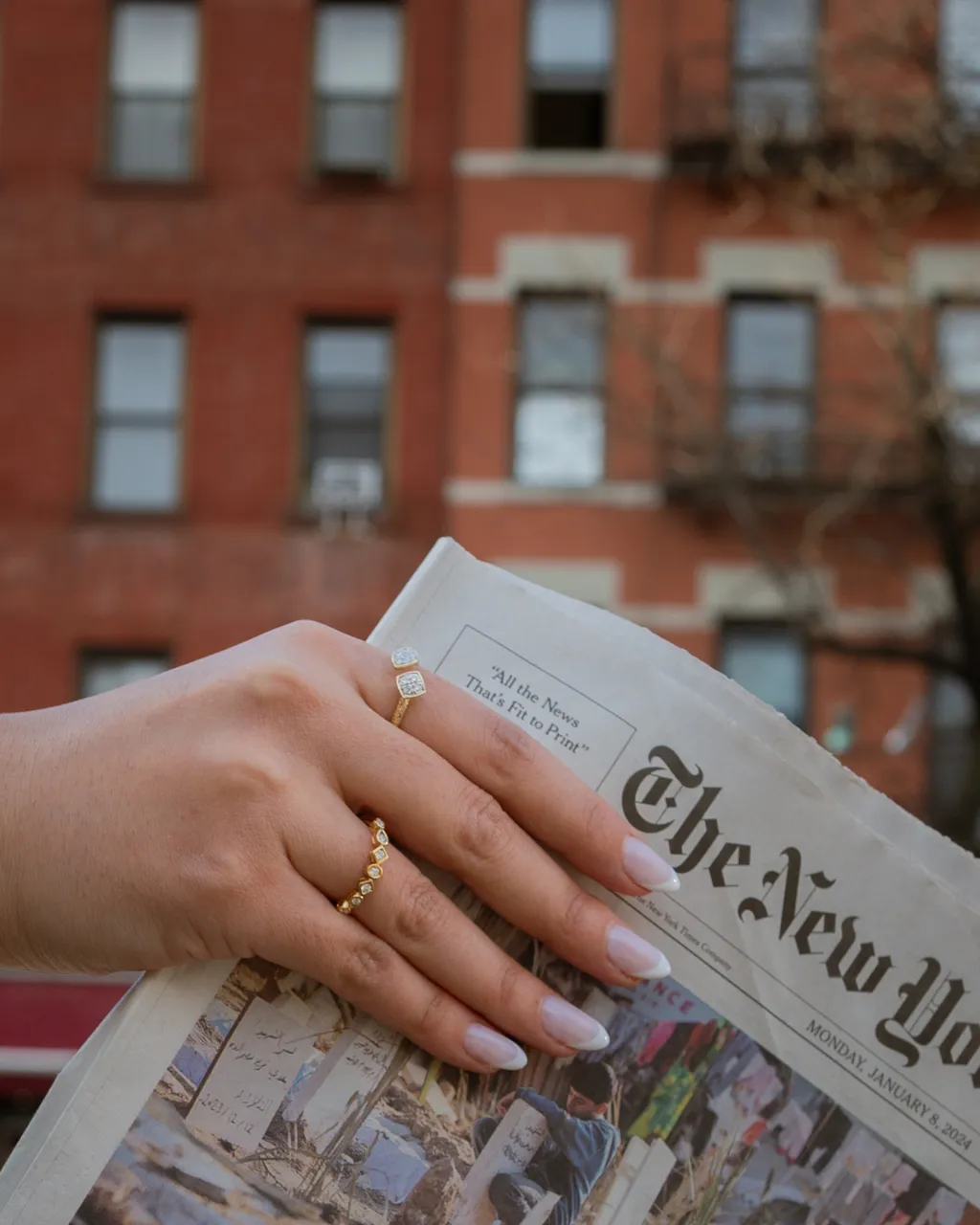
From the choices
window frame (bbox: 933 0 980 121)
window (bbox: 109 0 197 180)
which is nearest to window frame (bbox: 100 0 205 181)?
window (bbox: 109 0 197 180)

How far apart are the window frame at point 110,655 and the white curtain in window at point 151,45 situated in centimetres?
390

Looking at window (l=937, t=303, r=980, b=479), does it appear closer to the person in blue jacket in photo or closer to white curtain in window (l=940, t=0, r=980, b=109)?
white curtain in window (l=940, t=0, r=980, b=109)

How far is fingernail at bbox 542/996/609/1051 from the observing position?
102 centimetres

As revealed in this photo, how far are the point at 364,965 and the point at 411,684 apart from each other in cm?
17

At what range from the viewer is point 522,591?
3.67 feet

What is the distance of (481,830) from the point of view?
101cm

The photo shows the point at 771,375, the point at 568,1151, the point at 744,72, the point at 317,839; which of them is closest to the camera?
the point at 317,839

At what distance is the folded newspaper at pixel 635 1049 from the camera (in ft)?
3.48

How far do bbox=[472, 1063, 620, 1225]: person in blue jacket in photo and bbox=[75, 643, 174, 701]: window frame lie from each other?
33.9 ft

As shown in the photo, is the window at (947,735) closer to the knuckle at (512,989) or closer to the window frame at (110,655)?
the window frame at (110,655)

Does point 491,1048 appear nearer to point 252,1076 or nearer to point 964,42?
point 252,1076

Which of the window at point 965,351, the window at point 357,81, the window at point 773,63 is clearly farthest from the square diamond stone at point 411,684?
the window at point 357,81

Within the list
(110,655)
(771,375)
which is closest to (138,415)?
(110,655)

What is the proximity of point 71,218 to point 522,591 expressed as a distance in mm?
10883
